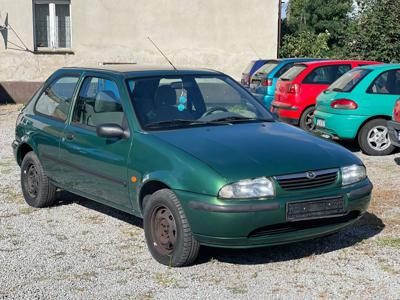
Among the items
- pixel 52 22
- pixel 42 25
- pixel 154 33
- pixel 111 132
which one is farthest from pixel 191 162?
pixel 42 25

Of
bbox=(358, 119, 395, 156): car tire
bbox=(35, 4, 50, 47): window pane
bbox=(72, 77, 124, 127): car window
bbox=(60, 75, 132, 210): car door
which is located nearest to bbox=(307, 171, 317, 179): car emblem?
bbox=(60, 75, 132, 210): car door

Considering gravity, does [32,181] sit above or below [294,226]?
below

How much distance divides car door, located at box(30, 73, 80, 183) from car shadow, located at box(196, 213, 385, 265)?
2.05 m

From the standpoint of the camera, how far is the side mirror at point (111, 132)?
19.1 feet

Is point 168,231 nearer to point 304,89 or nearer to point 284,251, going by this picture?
point 284,251

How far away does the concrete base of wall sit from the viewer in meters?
20.7

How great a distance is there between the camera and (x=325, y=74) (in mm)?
12766

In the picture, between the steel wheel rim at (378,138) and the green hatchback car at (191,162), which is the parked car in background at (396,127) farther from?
the green hatchback car at (191,162)

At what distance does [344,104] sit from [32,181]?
17.3 ft

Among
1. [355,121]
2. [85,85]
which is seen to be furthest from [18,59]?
[85,85]

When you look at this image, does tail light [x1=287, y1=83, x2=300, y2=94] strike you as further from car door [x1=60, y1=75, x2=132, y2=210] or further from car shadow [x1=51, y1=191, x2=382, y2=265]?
car door [x1=60, y1=75, x2=132, y2=210]

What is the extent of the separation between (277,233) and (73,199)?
11.3 ft

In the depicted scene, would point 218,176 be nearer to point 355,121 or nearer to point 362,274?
point 362,274

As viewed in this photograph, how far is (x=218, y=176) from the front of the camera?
16.4 ft
